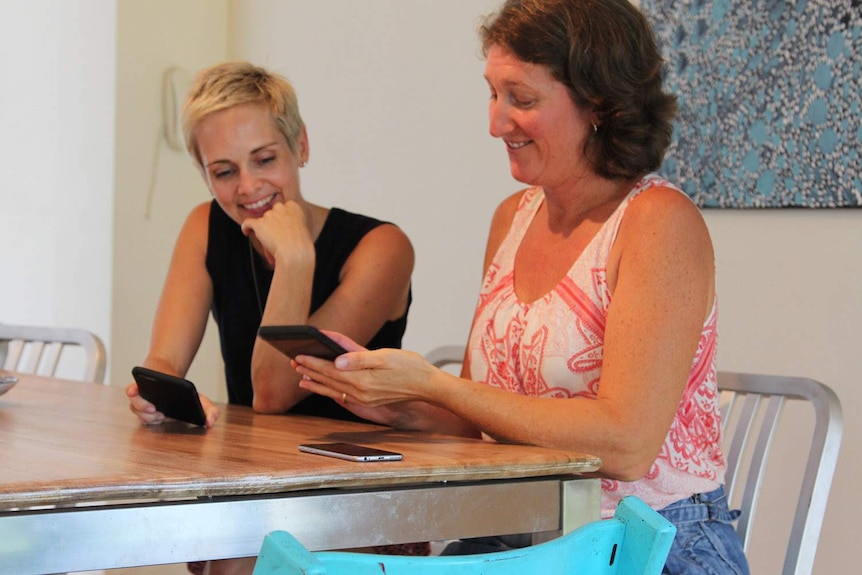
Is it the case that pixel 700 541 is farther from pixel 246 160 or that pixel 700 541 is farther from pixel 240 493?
pixel 246 160

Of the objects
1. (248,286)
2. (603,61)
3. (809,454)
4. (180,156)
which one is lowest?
(809,454)

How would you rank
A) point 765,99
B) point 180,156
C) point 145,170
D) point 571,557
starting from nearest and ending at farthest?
point 571,557 → point 765,99 → point 145,170 → point 180,156

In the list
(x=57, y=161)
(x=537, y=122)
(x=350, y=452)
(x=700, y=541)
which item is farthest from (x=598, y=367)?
(x=57, y=161)

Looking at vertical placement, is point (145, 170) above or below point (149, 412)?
above

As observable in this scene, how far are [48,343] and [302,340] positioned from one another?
142 centimetres

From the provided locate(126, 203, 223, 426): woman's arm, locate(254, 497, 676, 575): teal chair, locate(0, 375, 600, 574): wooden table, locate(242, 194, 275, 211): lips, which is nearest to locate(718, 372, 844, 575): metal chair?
locate(0, 375, 600, 574): wooden table

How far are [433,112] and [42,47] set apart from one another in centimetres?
165

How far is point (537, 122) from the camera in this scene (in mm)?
1694

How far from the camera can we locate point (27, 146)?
4.21 m

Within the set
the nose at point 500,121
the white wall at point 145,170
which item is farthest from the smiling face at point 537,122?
the white wall at point 145,170

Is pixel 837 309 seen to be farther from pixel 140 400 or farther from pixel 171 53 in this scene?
pixel 171 53

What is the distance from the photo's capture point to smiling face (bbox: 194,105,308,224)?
2.03 metres

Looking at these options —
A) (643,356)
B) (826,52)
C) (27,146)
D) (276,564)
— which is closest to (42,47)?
(27,146)

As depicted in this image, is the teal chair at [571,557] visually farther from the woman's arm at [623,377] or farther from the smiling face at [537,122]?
the smiling face at [537,122]
